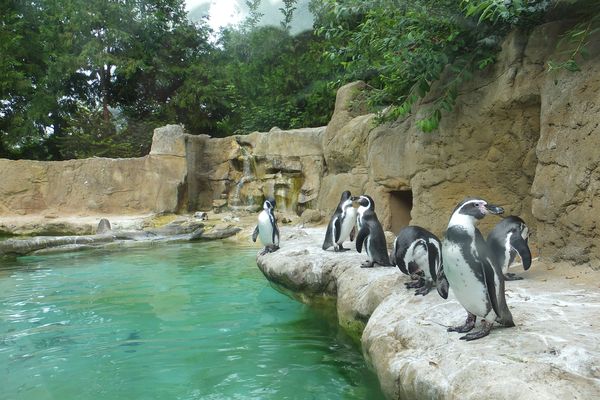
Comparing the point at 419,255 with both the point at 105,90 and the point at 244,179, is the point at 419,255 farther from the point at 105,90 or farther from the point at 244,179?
Result: the point at 105,90

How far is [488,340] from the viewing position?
2.90 m

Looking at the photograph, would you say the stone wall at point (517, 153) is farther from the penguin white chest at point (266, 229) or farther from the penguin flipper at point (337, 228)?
the penguin white chest at point (266, 229)

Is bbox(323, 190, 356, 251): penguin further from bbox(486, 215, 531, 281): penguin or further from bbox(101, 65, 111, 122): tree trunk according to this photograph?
bbox(101, 65, 111, 122): tree trunk

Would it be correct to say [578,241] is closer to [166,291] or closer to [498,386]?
[498,386]

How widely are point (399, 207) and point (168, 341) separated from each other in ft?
16.8

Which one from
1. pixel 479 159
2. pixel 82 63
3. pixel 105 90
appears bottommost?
pixel 479 159

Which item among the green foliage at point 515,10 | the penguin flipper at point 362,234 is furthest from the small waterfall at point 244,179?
the green foliage at point 515,10

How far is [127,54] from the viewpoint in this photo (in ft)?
70.7

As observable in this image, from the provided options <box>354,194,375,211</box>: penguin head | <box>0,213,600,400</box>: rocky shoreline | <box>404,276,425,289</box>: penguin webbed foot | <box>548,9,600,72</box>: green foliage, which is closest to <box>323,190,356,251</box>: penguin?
<box>0,213,600,400</box>: rocky shoreline

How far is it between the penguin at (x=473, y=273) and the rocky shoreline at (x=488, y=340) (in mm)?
104

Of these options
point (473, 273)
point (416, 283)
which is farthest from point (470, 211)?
point (416, 283)

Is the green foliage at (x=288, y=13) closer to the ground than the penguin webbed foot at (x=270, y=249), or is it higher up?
higher up

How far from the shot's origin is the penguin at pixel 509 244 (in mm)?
4410

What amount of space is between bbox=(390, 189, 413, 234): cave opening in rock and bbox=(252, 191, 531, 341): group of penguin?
200cm
